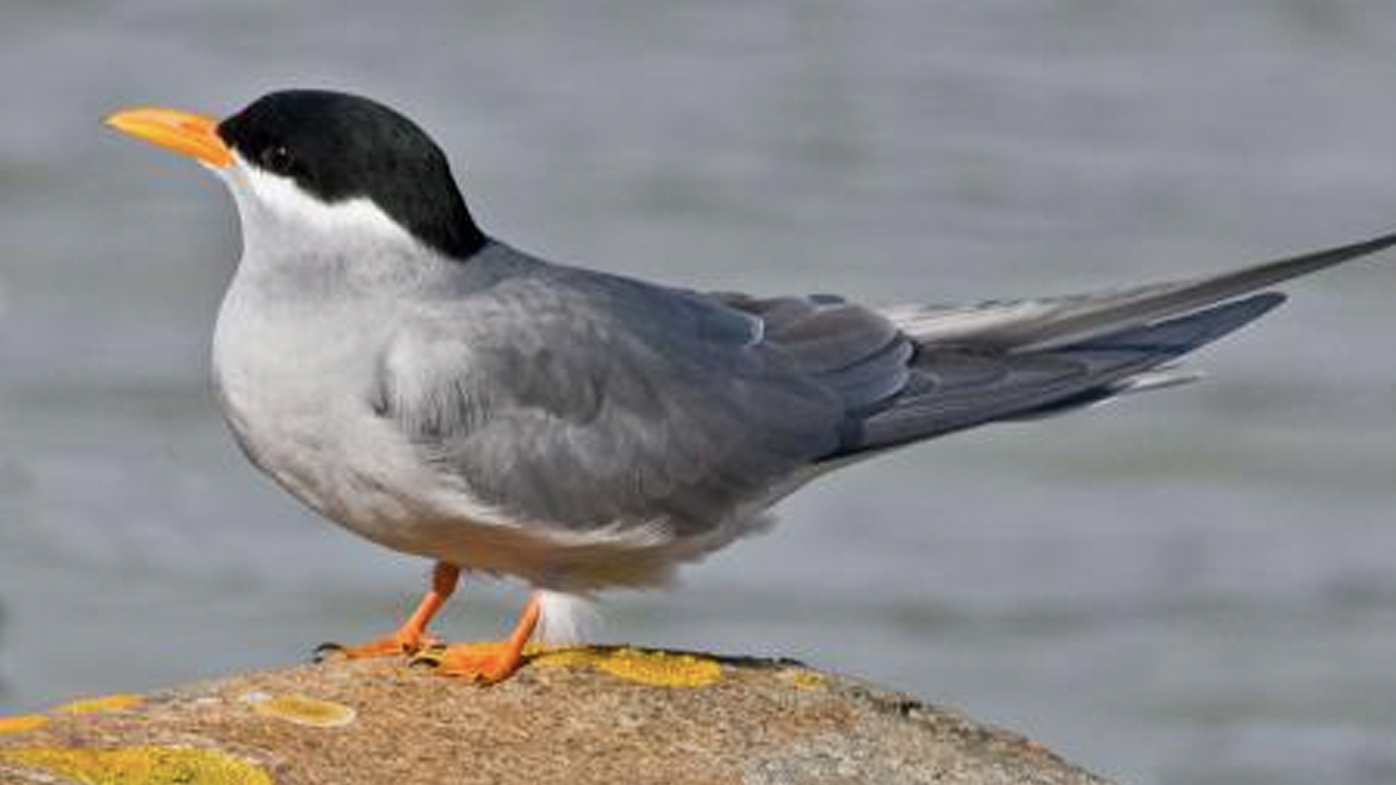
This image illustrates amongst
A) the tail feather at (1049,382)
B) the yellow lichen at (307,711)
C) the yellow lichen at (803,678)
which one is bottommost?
the yellow lichen at (307,711)

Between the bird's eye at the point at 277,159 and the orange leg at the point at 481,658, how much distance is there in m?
1.04

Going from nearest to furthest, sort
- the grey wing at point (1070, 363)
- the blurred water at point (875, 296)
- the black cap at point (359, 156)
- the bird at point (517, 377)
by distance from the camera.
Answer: the bird at point (517, 377)
the black cap at point (359, 156)
the grey wing at point (1070, 363)
the blurred water at point (875, 296)

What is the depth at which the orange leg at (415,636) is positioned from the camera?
23.7 feet

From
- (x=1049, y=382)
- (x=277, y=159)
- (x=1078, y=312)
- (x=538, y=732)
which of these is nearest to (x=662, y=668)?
(x=538, y=732)

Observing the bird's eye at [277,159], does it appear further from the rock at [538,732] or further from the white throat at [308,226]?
the rock at [538,732]

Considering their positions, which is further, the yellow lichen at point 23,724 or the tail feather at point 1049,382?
the tail feather at point 1049,382

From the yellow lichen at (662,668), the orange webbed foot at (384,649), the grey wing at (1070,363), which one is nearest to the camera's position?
the yellow lichen at (662,668)

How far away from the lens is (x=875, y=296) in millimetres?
14000

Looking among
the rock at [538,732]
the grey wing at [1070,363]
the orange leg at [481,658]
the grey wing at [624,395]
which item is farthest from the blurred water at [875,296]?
the rock at [538,732]

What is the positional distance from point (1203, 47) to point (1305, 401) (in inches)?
154

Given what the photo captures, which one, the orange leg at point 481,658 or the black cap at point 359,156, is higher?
the black cap at point 359,156

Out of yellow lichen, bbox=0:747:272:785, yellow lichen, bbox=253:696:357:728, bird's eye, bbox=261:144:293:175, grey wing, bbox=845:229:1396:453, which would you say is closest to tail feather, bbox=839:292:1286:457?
grey wing, bbox=845:229:1396:453

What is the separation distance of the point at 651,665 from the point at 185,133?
5.06 ft

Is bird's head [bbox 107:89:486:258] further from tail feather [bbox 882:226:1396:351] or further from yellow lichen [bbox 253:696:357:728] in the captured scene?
tail feather [bbox 882:226:1396:351]
